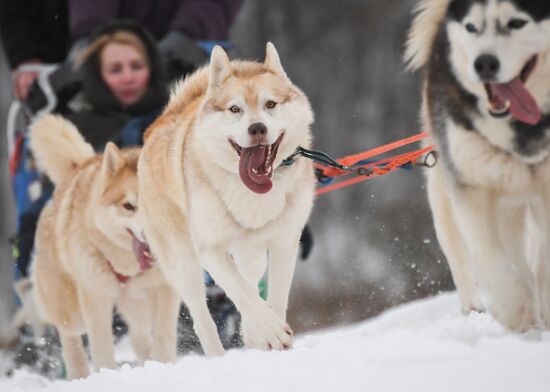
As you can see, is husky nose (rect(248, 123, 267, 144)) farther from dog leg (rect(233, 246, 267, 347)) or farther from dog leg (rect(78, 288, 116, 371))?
dog leg (rect(78, 288, 116, 371))

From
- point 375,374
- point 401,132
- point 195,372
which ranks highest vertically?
point 375,374

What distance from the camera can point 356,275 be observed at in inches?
289

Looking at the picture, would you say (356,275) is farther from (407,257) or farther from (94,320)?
(94,320)

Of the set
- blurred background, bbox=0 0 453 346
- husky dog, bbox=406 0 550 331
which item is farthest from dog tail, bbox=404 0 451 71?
blurred background, bbox=0 0 453 346

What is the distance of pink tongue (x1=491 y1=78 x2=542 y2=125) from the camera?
2.25 metres

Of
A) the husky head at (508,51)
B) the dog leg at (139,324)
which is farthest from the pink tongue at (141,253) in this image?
the husky head at (508,51)

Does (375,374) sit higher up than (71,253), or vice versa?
(375,374)

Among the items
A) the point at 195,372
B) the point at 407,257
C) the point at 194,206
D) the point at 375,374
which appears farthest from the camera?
the point at 407,257

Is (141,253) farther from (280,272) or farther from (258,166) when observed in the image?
(258,166)

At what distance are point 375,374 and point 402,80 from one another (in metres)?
6.26

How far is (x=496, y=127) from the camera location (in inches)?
95.3

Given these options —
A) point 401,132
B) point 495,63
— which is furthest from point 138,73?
point 401,132

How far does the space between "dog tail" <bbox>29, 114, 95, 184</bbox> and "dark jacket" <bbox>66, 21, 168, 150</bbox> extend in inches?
4.8

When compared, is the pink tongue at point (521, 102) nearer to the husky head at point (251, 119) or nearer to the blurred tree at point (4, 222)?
the husky head at point (251, 119)
